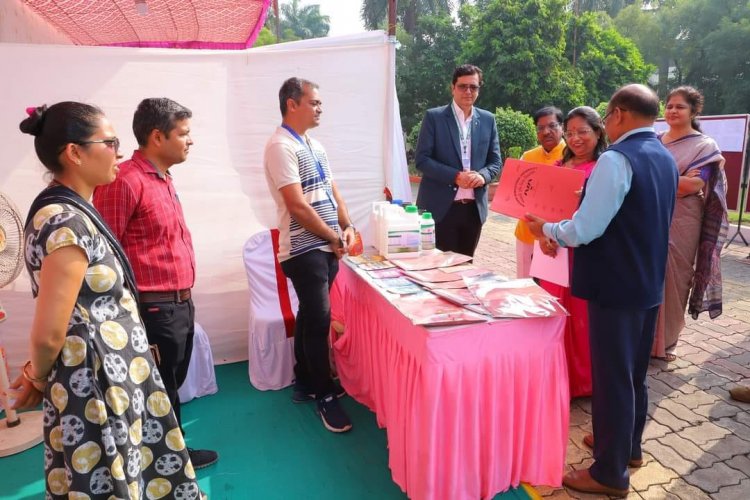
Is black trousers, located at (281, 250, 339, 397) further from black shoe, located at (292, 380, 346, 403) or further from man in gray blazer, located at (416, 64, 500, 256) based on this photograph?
man in gray blazer, located at (416, 64, 500, 256)

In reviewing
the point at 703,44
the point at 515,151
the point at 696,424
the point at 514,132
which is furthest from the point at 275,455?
the point at 703,44

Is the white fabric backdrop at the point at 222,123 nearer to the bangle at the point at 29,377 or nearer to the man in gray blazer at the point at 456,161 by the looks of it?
the man in gray blazer at the point at 456,161

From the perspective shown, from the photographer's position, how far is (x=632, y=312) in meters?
1.91

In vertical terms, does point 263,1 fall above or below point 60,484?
above

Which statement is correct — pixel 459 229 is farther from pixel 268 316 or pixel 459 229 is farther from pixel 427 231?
pixel 268 316

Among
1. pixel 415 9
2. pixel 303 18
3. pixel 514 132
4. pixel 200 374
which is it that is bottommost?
pixel 200 374

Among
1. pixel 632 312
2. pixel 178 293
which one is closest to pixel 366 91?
pixel 178 293

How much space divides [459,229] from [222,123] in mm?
1831

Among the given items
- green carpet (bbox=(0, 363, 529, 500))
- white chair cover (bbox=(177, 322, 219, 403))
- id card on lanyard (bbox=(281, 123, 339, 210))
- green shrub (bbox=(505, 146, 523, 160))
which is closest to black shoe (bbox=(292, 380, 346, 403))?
green carpet (bbox=(0, 363, 529, 500))

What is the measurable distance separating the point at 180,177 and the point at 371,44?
1.68 meters

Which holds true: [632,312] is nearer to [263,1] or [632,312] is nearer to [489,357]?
[489,357]

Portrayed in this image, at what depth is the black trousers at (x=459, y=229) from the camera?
133 inches

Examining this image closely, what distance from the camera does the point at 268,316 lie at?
3295mm

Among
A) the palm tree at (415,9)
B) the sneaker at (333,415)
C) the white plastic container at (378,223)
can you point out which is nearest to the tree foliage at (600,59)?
the palm tree at (415,9)
